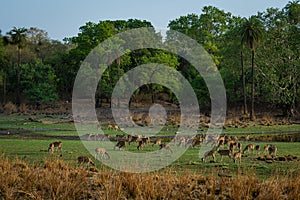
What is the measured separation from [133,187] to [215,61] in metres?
49.3

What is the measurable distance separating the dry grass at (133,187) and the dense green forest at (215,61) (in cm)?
3625

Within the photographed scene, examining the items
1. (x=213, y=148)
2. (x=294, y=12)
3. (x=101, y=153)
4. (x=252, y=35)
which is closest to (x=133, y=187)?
(x=101, y=153)

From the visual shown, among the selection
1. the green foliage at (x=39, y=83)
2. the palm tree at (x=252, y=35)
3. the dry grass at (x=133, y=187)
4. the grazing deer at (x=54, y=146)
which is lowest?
the dry grass at (x=133, y=187)

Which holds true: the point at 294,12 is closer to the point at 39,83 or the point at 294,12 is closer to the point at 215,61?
the point at 215,61

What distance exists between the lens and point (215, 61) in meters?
56.5

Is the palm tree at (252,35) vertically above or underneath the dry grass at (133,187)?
above

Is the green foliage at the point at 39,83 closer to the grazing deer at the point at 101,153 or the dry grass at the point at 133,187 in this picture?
the grazing deer at the point at 101,153

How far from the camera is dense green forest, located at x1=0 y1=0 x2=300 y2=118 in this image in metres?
47.3

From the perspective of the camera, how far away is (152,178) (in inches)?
346

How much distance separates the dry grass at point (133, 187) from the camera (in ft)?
27.0

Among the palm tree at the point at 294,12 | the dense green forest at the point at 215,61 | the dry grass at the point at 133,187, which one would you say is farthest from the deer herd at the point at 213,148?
the palm tree at the point at 294,12

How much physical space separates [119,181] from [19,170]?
2.84 metres

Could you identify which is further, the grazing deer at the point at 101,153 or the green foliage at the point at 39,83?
the green foliage at the point at 39,83

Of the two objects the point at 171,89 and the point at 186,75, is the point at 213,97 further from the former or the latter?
the point at 186,75
